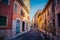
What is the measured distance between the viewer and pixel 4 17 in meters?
14.3

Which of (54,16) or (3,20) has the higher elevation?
(54,16)

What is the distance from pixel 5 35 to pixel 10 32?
132cm

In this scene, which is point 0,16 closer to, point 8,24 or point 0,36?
point 8,24

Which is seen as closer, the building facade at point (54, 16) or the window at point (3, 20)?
the window at point (3, 20)

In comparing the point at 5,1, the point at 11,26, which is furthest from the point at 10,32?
the point at 5,1

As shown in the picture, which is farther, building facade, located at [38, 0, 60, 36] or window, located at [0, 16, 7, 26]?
building facade, located at [38, 0, 60, 36]

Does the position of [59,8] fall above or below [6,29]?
above

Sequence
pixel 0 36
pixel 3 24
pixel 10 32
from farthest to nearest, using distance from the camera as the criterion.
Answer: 1. pixel 10 32
2. pixel 3 24
3. pixel 0 36

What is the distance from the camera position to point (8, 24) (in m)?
14.7

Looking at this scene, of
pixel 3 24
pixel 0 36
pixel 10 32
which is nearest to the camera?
pixel 0 36

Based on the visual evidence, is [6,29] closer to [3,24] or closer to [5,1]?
[3,24]

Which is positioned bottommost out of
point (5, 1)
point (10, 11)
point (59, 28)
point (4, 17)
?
point (59, 28)

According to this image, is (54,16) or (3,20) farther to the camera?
(54,16)

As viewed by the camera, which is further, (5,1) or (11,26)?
(11,26)
